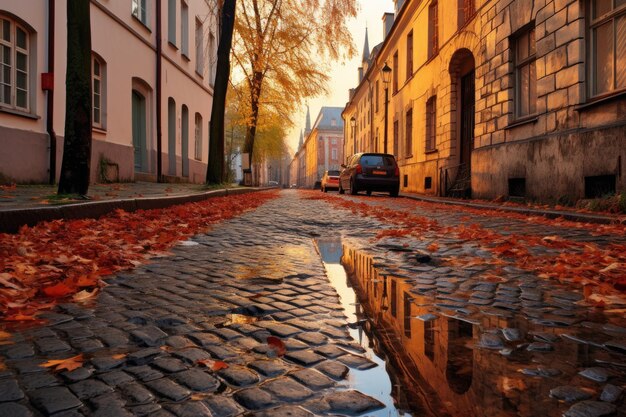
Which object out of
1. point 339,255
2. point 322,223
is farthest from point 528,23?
point 339,255

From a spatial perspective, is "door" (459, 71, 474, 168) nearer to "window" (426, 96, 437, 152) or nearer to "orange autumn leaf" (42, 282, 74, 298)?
"window" (426, 96, 437, 152)

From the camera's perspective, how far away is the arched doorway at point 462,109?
16141 millimetres

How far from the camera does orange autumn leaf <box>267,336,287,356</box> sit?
1975 mm

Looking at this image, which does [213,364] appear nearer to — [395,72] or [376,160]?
[376,160]

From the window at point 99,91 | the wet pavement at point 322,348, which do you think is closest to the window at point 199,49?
the window at point 99,91

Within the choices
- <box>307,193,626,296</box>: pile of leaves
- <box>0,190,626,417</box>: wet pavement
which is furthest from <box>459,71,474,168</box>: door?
<box>0,190,626,417</box>: wet pavement

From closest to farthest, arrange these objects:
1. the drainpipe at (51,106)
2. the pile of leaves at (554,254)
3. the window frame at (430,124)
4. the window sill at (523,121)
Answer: the pile of leaves at (554,254) < the window sill at (523,121) < the drainpipe at (51,106) < the window frame at (430,124)

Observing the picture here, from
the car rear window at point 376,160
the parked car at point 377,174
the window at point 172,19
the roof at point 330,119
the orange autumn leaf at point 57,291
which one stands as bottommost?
the orange autumn leaf at point 57,291

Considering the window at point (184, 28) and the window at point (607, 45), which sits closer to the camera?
the window at point (607, 45)

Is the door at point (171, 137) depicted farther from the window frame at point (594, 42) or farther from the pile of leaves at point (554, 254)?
the window frame at point (594, 42)

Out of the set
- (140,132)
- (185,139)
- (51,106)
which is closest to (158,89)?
(140,132)

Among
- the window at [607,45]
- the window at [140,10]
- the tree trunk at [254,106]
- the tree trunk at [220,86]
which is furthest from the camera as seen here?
the tree trunk at [254,106]

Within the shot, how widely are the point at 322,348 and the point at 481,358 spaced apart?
0.63m

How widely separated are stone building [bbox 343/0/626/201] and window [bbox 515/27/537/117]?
2cm
